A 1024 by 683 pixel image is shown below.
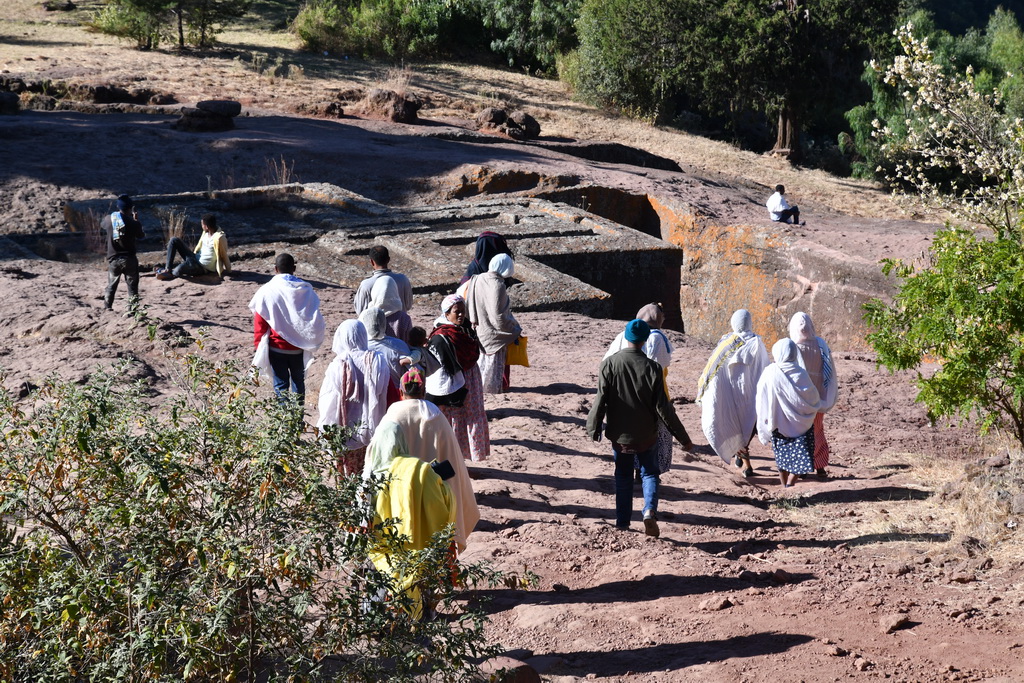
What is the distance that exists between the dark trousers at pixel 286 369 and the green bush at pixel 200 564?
339 cm

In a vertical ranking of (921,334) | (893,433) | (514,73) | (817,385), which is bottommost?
(893,433)

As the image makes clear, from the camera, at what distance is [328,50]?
3369 cm

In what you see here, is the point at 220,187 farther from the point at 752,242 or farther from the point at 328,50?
the point at 328,50

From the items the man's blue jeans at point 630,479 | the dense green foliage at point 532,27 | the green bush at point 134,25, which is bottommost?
the man's blue jeans at point 630,479

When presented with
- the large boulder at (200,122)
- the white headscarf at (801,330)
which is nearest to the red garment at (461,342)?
the white headscarf at (801,330)

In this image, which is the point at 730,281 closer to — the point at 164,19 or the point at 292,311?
the point at 292,311

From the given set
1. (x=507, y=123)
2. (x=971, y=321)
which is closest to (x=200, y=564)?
(x=971, y=321)

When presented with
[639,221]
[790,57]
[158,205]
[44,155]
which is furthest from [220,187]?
[790,57]

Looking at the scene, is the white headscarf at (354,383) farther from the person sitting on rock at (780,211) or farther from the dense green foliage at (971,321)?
the person sitting on rock at (780,211)

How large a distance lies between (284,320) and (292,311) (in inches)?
3.7

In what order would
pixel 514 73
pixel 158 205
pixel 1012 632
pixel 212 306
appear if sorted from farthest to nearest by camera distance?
pixel 514 73
pixel 158 205
pixel 212 306
pixel 1012 632

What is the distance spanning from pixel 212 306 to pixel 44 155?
36.3 feet

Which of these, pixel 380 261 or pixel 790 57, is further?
pixel 790 57

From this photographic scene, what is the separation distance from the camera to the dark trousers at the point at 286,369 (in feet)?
24.1
